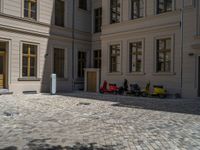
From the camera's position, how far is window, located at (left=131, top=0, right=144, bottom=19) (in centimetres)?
2111

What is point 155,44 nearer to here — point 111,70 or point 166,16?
point 166,16

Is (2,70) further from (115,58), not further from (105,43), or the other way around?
(115,58)

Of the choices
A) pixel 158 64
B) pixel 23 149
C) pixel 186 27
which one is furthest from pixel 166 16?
pixel 23 149

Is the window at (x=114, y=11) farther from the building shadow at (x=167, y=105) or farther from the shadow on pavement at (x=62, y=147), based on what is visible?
the shadow on pavement at (x=62, y=147)

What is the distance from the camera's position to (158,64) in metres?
19.6

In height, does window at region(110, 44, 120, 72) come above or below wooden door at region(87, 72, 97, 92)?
above

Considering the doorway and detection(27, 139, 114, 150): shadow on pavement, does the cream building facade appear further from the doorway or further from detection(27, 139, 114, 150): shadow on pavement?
detection(27, 139, 114, 150): shadow on pavement

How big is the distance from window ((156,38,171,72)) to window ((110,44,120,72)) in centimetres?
400

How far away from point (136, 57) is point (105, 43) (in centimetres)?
369

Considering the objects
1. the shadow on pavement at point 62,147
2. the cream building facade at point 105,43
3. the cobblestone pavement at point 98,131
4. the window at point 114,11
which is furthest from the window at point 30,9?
the shadow on pavement at point 62,147

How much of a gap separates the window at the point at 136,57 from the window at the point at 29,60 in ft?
26.3

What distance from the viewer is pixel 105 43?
76.9ft

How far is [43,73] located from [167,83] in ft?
34.0

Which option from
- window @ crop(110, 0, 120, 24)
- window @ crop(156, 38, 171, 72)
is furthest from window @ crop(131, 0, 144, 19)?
window @ crop(156, 38, 171, 72)
